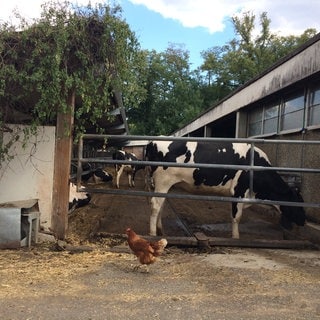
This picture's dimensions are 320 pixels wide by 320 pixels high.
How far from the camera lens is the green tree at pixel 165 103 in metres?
56.7

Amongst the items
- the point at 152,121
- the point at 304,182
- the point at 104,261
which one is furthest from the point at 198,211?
the point at 152,121

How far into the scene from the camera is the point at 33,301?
4.32 metres

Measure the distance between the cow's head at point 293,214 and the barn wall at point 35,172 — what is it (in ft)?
13.5

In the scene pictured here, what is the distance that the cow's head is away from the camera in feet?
27.0

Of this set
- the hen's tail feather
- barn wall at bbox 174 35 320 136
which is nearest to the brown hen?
the hen's tail feather

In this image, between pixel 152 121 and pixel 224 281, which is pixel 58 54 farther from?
pixel 152 121

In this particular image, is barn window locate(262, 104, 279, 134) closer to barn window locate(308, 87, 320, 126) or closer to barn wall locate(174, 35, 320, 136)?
barn wall locate(174, 35, 320, 136)

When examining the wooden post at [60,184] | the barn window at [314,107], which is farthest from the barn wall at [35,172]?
the barn window at [314,107]

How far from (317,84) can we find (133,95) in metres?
4.42

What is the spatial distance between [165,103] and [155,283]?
179ft

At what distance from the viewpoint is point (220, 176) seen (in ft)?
27.0

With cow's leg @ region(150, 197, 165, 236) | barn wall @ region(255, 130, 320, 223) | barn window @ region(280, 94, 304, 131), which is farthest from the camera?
barn window @ region(280, 94, 304, 131)

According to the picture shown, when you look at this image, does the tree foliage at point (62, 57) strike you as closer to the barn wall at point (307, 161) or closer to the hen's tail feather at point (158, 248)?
the hen's tail feather at point (158, 248)

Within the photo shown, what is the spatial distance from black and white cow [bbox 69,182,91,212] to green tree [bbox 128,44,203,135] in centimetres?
4246
